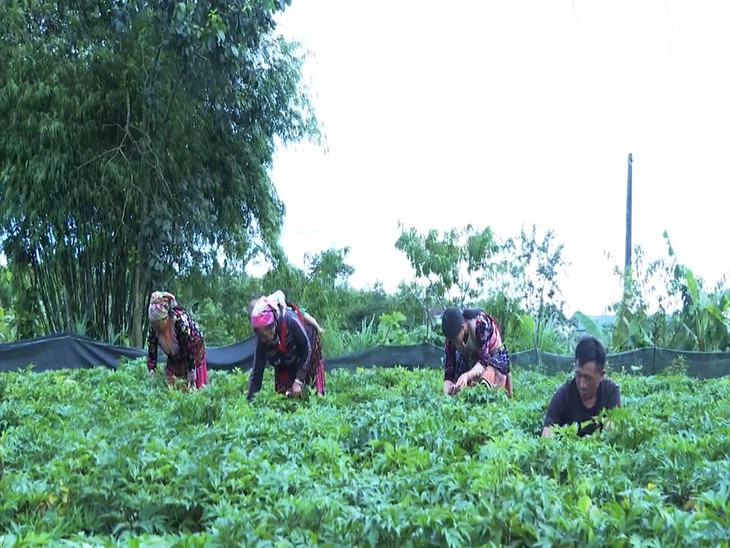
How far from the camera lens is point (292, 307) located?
26.2ft

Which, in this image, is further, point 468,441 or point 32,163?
point 32,163

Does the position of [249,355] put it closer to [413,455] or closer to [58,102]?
[58,102]

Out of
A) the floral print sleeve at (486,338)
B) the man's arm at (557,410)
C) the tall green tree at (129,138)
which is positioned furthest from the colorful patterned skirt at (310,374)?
the tall green tree at (129,138)

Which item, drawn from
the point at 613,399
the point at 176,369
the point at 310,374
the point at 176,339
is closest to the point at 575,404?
the point at 613,399

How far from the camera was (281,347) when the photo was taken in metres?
7.54

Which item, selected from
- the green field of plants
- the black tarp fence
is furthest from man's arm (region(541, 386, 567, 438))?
the black tarp fence

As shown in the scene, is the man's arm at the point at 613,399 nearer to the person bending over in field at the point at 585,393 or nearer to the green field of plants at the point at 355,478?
the person bending over in field at the point at 585,393

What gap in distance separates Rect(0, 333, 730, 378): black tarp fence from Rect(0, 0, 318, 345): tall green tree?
2041mm

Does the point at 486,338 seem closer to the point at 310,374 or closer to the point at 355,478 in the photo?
the point at 310,374

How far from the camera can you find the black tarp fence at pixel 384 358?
12047 millimetres

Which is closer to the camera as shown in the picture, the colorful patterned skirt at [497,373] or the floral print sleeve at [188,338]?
the colorful patterned skirt at [497,373]

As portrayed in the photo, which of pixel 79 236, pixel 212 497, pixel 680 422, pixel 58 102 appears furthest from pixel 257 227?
pixel 212 497

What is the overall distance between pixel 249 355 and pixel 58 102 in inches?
198

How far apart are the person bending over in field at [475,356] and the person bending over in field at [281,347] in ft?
4.30
